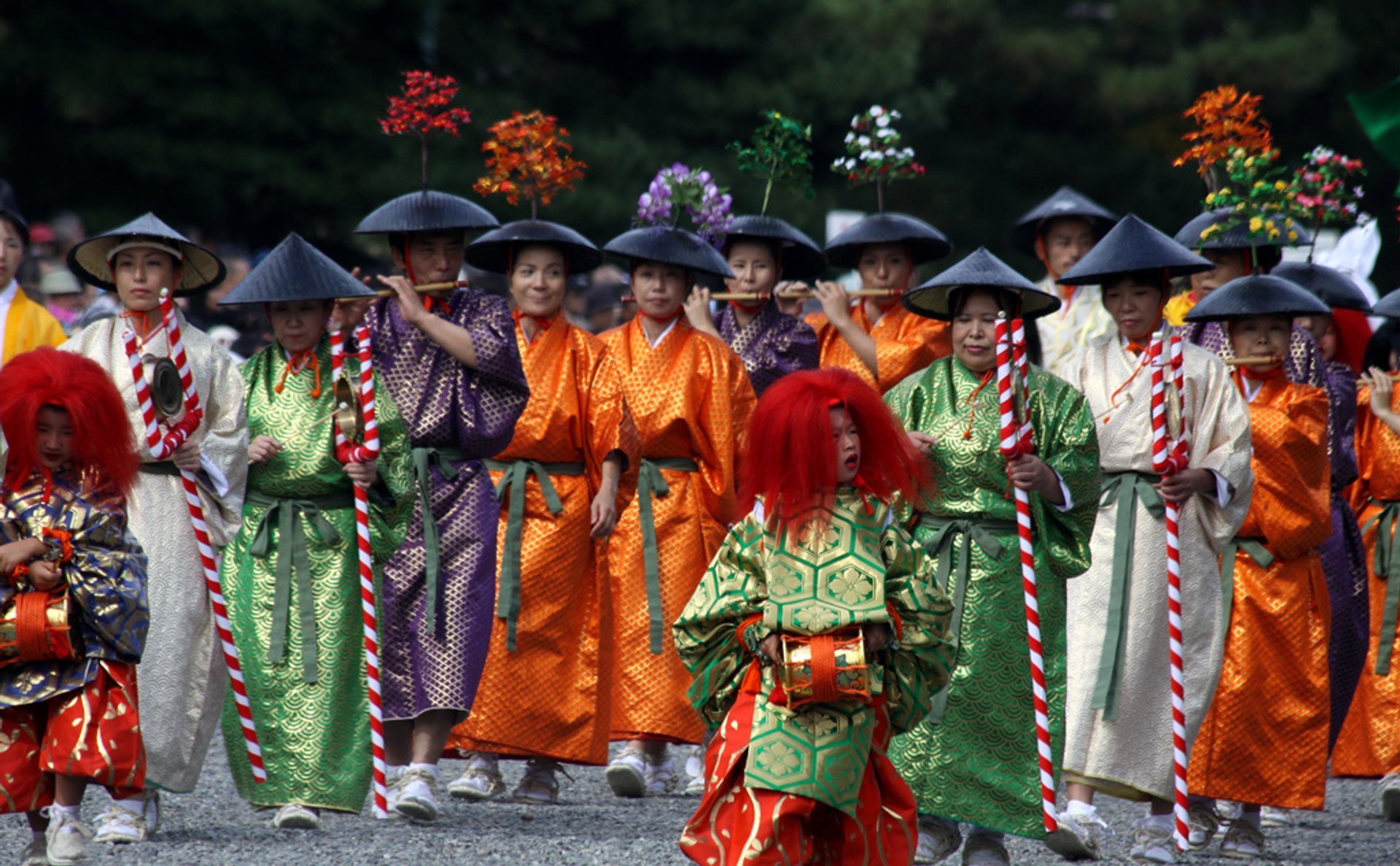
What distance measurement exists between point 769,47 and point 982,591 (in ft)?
40.3

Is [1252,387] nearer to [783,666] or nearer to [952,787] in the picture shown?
[952,787]

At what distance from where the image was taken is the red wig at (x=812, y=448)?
16.1 ft

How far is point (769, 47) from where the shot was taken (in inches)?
698

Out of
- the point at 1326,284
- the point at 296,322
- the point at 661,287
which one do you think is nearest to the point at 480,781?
the point at 296,322

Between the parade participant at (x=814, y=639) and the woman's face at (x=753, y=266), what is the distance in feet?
11.5

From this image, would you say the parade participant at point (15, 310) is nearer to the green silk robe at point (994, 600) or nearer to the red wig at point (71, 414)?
the red wig at point (71, 414)

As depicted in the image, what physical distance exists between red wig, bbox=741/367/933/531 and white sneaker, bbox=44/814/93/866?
7.19 ft

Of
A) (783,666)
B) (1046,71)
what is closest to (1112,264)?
(783,666)

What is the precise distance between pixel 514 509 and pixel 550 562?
0.81 feet

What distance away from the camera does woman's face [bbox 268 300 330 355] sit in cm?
670

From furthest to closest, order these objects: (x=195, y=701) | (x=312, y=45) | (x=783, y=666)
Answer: (x=312, y=45), (x=195, y=701), (x=783, y=666)

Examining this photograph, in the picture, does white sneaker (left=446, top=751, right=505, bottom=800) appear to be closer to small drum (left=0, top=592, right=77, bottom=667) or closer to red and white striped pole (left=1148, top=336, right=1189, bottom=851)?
small drum (left=0, top=592, right=77, bottom=667)

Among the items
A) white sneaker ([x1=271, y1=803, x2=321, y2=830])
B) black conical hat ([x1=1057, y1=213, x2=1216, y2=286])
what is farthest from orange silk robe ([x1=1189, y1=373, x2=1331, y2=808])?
white sneaker ([x1=271, y1=803, x2=321, y2=830])

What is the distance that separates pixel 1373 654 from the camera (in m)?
8.33
